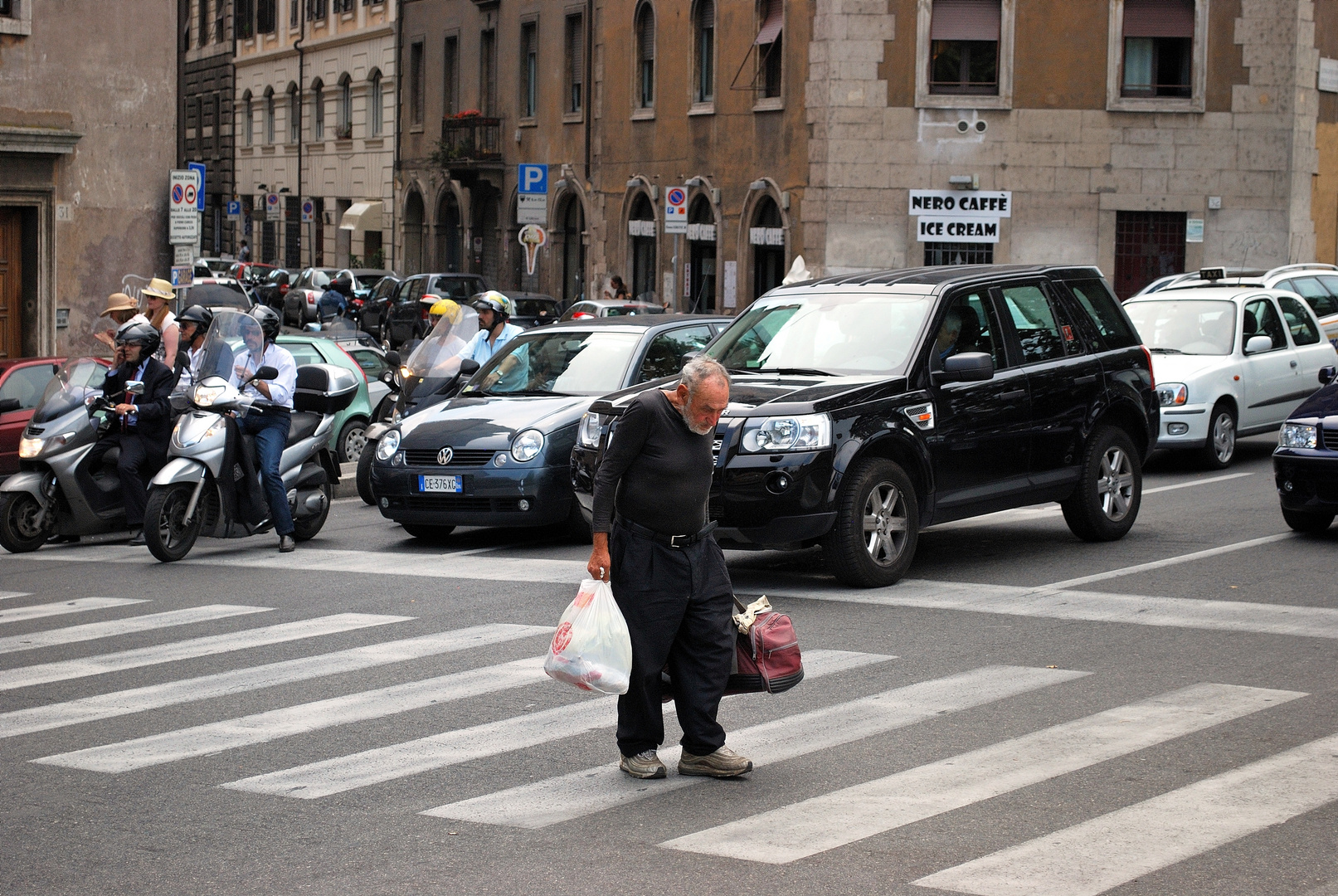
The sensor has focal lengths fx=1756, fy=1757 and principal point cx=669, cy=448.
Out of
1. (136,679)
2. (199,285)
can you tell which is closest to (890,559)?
(136,679)

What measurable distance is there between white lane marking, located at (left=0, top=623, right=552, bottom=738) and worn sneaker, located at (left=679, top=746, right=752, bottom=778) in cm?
255

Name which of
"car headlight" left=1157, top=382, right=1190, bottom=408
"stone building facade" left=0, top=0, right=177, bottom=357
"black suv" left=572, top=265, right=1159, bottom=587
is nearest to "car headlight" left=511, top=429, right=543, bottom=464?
"black suv" left=572, top=265, right=1159, bottom=587

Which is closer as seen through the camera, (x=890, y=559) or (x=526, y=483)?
(x=890, y=559)

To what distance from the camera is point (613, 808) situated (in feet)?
20.0

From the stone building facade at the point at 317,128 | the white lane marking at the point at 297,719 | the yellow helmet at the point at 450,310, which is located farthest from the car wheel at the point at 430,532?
the stone building facade at the point at 317,128

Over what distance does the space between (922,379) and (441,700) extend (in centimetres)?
A: 433

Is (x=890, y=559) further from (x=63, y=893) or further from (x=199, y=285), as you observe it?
(x=199, y=285)

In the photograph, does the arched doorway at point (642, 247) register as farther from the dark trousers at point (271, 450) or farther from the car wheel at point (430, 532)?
the dark trousers at point (271, 450)

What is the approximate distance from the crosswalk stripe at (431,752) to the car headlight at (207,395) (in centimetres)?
549

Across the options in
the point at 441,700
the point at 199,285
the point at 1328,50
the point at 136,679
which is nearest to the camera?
the point at 441,700

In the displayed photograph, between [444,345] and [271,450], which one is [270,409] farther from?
[444,345]

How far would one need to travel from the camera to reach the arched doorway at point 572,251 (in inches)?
1718

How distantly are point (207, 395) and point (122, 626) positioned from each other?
288 cm

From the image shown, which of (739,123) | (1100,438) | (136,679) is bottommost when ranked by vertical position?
(136,679)
